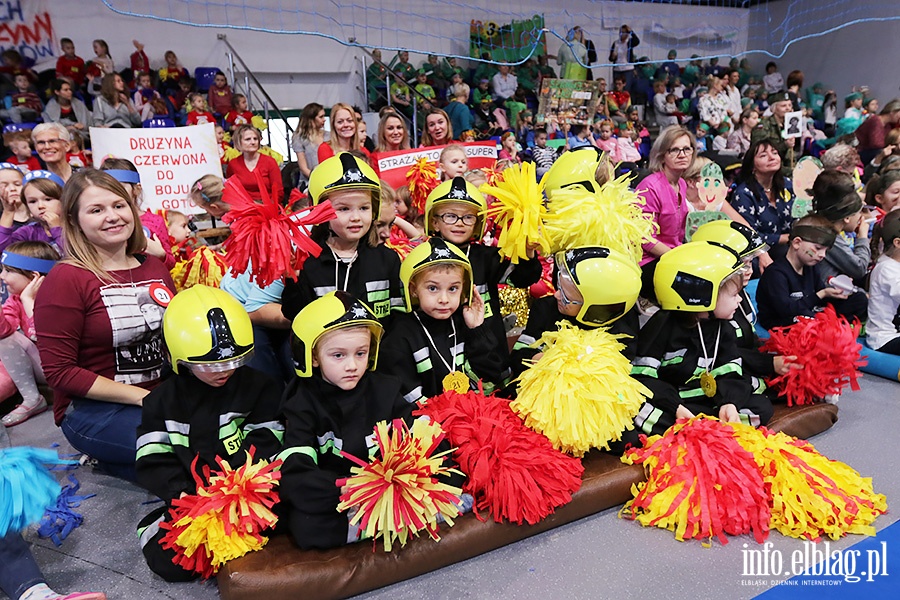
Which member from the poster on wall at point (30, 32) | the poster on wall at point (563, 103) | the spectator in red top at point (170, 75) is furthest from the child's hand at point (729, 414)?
the poster on wall at point (30, 32)

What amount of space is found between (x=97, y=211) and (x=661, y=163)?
2.95 m

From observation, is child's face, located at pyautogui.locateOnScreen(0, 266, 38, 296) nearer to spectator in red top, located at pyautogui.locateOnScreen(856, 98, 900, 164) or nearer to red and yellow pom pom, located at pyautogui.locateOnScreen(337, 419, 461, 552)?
red and yellow pom pom, located at pyautogui.locateOnScreen(337, 419, 461, 552)

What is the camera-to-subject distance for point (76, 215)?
234 cm

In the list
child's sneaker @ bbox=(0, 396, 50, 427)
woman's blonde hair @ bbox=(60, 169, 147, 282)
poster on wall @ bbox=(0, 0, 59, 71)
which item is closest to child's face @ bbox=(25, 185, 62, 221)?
child's sneaker @ bbox=(0, 396, 50, 427)

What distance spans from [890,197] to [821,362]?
224cm

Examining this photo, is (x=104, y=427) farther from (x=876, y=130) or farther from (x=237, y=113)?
(x=876, y=130)

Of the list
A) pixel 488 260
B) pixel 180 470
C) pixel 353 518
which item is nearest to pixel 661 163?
pixel 488 260

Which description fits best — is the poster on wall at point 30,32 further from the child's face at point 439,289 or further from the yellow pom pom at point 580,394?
the yellow pom pom at point 580,394

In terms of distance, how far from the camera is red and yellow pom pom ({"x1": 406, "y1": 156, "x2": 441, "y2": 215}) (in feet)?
12.8

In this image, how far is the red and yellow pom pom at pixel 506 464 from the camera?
2178 mm

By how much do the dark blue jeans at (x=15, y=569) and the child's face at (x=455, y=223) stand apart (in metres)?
1.85

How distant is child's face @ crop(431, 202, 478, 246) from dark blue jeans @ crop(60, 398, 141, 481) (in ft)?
4.64

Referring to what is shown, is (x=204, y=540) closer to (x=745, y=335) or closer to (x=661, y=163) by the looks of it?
(x=745, y=335)

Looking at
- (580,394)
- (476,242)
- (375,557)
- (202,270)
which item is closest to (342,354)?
(375,557)
